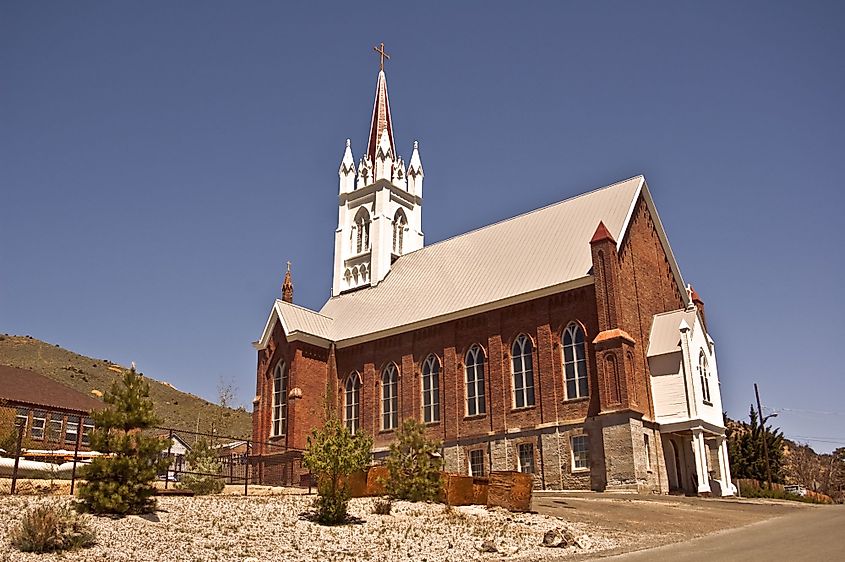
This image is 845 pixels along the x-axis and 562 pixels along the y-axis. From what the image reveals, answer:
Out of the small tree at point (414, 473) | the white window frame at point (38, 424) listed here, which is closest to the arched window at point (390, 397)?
the white window frame at point (38, 424)

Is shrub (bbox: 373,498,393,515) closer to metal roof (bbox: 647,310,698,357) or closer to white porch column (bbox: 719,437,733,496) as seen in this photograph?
metal roof (bbox: 647,310,698,357)

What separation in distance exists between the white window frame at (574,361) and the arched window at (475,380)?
5086 millimetres

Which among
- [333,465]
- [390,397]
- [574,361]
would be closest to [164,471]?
[333,465]

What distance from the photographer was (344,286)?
188 ft

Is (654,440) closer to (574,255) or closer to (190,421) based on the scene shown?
(574,255)

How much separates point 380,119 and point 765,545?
48.8m

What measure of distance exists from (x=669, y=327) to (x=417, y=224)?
2386 centimetres

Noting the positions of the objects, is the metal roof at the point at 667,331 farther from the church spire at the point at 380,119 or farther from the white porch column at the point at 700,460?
the church spire at the point at 380,119

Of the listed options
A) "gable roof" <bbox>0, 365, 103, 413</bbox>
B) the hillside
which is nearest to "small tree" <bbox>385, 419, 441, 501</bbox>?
"gable roof" <bbox>0, 365, 103, 413</bbox>

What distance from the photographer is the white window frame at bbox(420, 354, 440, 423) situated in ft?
146

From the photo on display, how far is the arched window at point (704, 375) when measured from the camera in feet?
127

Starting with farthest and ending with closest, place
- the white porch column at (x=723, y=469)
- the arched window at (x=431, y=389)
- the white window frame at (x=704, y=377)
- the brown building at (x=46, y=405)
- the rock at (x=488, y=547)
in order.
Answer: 1. the arched window at (x=431, y=389)
2. the white porch column at (x=723, y=469)
3. the white window frame at (x=704, y=377)
4. the brown building at (x=46, y=405)
5. the rock at (x=488, y=547)

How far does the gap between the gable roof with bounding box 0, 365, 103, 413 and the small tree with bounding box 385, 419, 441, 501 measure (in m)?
16.7

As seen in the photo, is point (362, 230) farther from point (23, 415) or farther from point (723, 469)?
point (723, 469)
